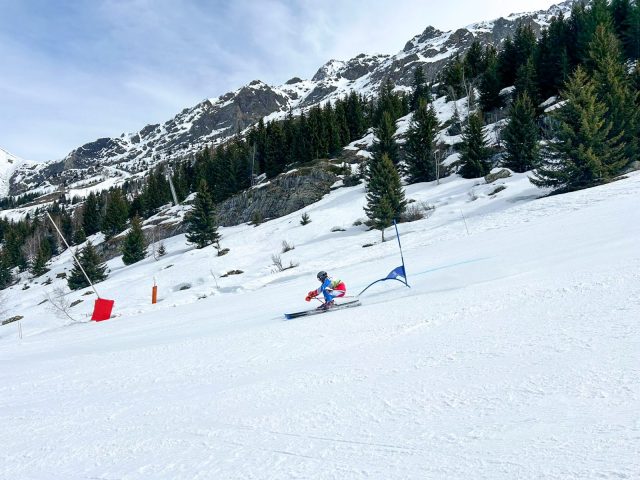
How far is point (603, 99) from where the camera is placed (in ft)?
87.5

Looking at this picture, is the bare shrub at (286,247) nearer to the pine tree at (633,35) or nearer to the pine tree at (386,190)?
the pine tree at (386,190)

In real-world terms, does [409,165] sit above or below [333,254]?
above

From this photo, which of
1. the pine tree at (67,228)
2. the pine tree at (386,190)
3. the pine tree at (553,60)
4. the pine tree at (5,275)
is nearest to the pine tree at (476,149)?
the pine tree at (386,190)

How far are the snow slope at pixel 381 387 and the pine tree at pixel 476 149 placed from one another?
30065 millimetres

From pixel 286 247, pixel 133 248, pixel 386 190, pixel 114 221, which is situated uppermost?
pixel 114 221

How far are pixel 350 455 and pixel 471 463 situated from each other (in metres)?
0.99

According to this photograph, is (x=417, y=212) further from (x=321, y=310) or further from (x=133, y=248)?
(x=133, y=248)

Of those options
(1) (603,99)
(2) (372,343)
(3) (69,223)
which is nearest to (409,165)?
(1) (603,99)

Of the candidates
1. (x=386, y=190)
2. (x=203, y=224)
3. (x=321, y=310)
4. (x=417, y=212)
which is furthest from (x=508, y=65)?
(x=321, y=310)

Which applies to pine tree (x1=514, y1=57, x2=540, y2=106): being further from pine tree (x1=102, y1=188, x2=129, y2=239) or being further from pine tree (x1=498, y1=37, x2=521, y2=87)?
pine tree (x1=102, y1=188, x2=129, y2=239)

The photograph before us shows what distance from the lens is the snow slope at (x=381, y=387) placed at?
3.05 meters

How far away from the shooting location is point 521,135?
3662 cm

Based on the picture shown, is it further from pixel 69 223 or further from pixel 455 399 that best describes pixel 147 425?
pixel 69 223

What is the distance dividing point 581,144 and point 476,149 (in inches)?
708
